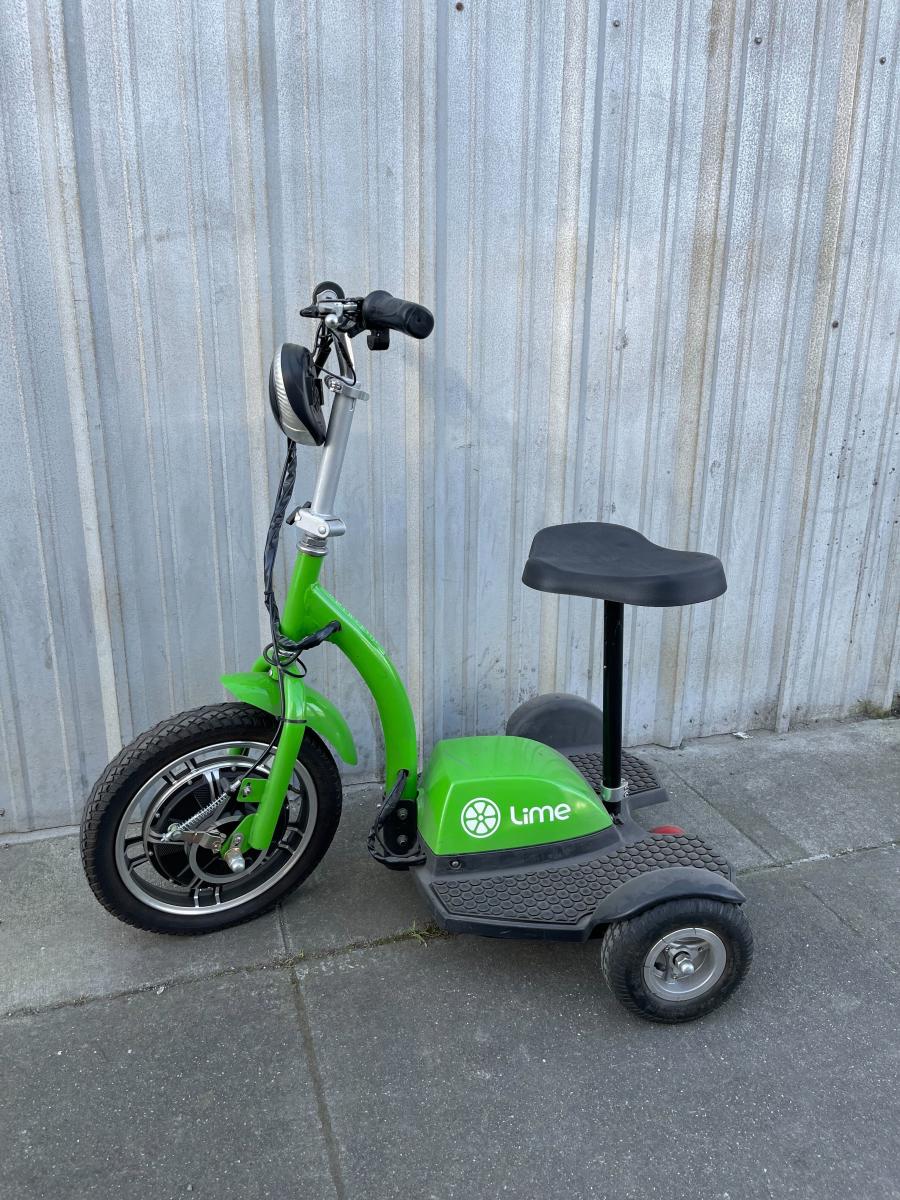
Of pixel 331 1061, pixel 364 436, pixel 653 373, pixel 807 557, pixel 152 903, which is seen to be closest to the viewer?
pixel 331 1061

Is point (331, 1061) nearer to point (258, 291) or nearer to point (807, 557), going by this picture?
point (258, 291)

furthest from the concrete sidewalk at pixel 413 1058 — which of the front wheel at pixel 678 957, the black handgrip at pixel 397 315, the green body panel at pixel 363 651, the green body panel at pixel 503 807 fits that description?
the black handgrip at pixel 397 315

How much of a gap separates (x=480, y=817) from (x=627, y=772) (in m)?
0.76

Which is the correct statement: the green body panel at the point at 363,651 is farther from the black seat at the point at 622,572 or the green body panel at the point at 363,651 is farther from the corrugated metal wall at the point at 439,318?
the corrugated metal wall at the point at 439,318

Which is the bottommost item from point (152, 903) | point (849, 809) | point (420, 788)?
point (849, 809)

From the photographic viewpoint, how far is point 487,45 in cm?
295

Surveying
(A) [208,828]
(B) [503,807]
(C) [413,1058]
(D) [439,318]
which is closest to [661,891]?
(B) [503,807]

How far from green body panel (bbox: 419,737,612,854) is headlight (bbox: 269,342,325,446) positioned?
104cm

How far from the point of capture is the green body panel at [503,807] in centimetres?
246

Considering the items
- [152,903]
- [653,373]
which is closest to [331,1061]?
[152,903]

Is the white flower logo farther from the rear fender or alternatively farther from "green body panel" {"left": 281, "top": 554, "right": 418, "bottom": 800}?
the rear fender

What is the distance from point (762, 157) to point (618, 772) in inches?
96.0

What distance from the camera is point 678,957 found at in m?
2.31

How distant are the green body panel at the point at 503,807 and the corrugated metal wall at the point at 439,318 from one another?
0.98m
